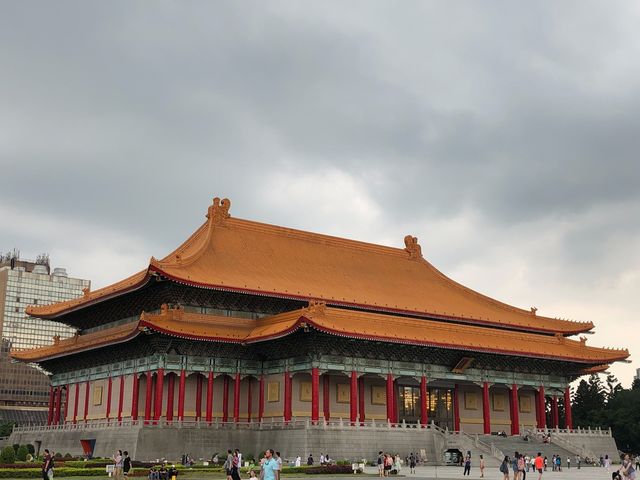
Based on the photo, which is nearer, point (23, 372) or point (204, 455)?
point (204, 455)

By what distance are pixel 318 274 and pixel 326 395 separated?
12408mm

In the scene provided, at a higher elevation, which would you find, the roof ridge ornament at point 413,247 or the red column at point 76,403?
the roof ridge ornament at point 413,247

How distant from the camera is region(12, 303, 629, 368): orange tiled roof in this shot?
5088 centimetres

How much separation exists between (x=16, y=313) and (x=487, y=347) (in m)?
109

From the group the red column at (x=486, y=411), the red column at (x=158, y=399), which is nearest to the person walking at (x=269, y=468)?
the red column at (x=158, y=399)

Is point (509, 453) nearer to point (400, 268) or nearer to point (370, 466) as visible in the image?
point (370, 466)

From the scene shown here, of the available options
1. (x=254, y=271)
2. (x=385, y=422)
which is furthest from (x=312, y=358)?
(x=254, y=271)

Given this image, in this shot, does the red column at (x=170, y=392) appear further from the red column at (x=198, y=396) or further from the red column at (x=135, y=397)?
the red column at (x=135, y=397)

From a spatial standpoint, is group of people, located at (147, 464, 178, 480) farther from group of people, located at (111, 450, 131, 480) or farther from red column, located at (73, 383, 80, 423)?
red column, located at (73, 383, 80, 423)

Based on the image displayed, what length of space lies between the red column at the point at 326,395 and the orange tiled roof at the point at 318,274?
232 inches

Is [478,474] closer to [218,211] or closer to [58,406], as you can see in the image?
[218,211]

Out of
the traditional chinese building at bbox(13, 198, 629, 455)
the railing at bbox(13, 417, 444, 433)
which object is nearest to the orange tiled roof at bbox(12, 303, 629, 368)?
the traditional chinese building at bbox(13, 198, 629, 455)

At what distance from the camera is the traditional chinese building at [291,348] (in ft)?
172

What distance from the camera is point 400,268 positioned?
7169 centimetres
